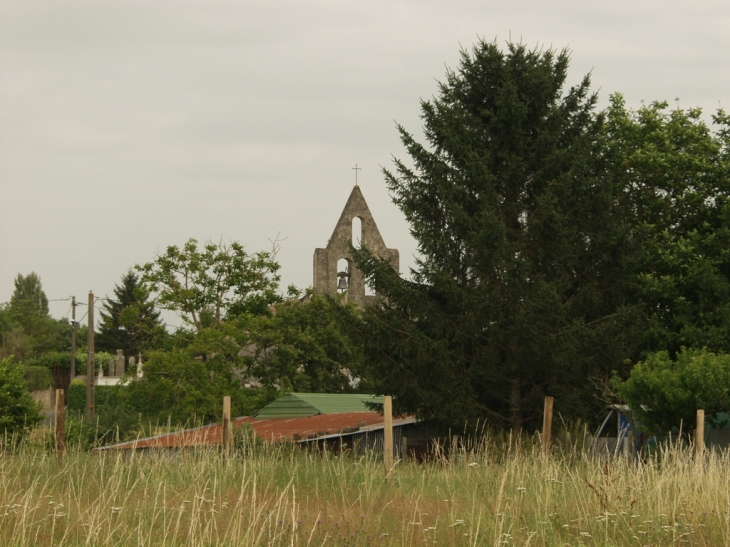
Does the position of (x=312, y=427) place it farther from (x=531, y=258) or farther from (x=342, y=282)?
(x=342, y=282)

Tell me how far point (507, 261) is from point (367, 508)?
510 inches

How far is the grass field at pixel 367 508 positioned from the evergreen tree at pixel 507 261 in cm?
1000

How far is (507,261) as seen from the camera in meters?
21.9

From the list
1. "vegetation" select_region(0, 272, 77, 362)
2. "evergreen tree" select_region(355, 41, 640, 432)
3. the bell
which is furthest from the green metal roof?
"vegetation" select_region(0, 272, 77, 362)

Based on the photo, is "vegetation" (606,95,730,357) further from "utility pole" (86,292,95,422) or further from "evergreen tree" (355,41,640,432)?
"utility pole" (86,292,95,422)

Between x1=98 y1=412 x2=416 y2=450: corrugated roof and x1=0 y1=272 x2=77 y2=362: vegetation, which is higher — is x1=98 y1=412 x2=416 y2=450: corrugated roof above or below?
below

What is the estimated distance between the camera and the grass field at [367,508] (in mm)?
7655

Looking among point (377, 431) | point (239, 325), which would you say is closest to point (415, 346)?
point (377, 431)

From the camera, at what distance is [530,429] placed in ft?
74.5

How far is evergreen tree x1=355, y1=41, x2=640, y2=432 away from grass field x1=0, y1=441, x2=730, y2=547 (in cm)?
1000

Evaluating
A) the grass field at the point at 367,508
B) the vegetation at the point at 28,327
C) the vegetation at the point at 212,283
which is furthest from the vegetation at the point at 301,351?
the vegetation at the point at 28,327

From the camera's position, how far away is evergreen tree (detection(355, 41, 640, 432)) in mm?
21703

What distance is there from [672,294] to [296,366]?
77.2 feet

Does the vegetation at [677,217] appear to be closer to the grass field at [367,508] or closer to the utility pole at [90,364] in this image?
the grass field at [367,508]
